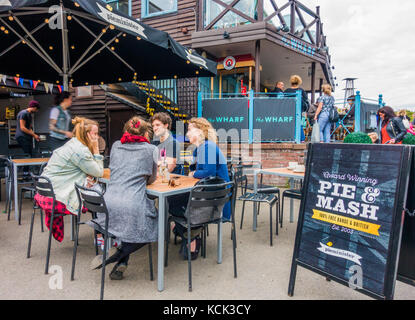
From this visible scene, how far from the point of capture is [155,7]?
10109 millimetres

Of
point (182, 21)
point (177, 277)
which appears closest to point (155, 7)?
point (182, 21)

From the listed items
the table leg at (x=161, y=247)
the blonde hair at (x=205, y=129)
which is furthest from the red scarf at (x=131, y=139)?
the blonde hair at (x=205, y=129)

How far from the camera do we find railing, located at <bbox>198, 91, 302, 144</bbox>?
23.5 feet

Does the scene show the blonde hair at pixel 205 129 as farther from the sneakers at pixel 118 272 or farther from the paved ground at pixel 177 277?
the sneakers at pixel 118 272

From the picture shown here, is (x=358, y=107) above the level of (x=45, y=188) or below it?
above

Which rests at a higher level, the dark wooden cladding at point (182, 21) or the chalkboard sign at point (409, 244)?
the dark wooden cladding at point (182, 21)

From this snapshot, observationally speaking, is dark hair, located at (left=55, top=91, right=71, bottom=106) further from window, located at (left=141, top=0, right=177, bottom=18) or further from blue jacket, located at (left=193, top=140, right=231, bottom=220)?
window, located at (left=141, top=0, right=177, bottom=18)

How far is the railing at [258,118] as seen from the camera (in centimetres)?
716

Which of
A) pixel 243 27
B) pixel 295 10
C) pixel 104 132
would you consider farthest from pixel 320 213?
pixel 104 132

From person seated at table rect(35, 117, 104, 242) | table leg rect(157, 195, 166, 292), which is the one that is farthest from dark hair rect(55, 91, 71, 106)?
table leg rect(157, 195, 166, 292)

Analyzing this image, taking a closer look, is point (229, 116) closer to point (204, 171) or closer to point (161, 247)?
point (204, 171)

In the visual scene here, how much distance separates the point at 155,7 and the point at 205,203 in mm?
9818

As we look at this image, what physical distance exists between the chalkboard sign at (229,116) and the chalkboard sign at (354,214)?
16.8ft
